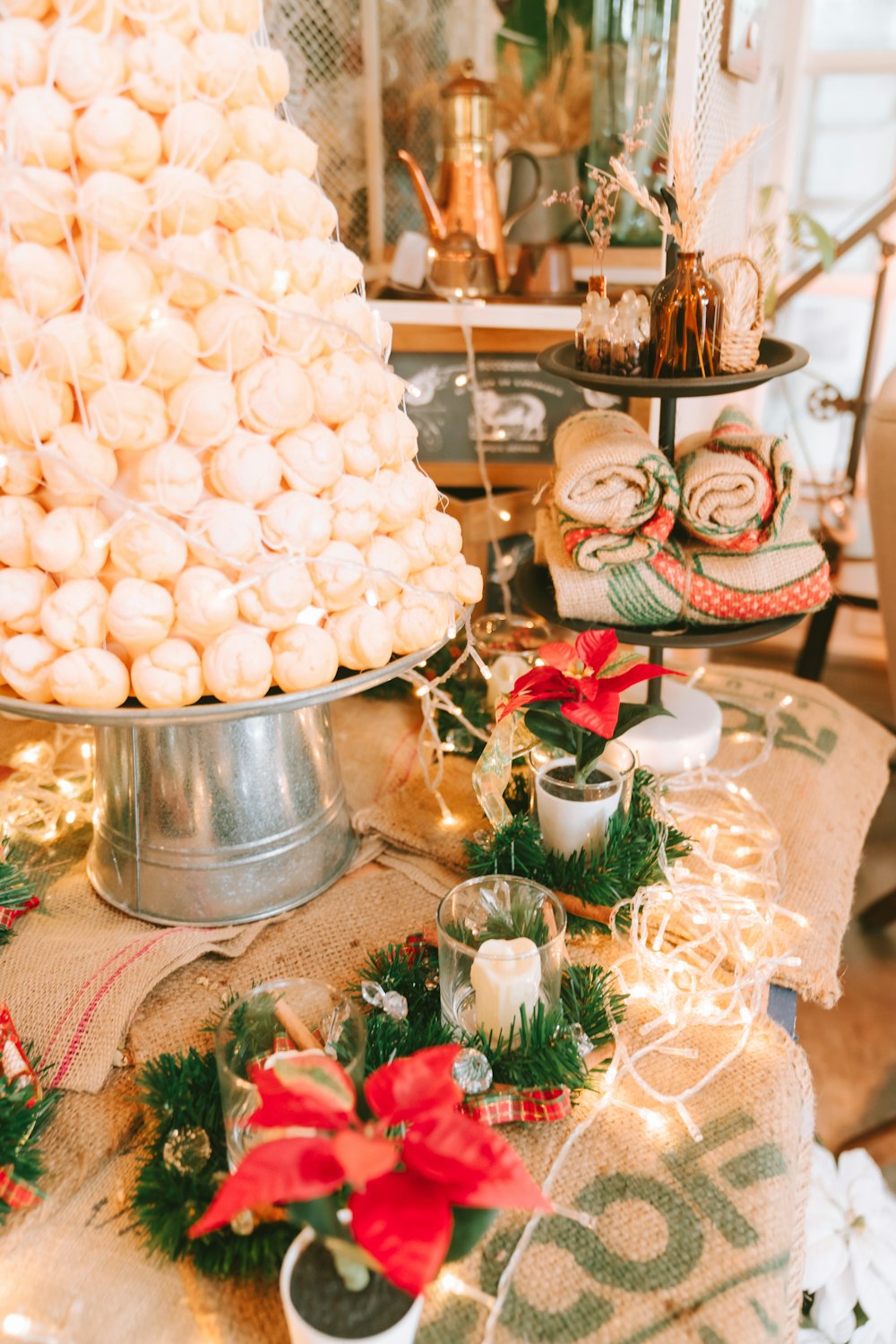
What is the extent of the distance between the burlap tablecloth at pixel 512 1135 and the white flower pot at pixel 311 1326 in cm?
8

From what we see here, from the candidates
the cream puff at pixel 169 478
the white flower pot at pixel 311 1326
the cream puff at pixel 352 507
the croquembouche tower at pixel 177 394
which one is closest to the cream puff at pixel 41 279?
the croquembouche tower at pixel 177 394

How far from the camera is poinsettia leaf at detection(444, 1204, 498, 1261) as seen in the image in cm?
47

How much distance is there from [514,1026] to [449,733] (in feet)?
1.50


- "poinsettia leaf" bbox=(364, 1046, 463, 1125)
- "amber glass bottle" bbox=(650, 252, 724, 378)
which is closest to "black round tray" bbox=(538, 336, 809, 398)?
"amber glass bottle" bbox=(650, 252, 724, 378)

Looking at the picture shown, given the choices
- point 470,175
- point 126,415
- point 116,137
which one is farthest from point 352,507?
point 470,175

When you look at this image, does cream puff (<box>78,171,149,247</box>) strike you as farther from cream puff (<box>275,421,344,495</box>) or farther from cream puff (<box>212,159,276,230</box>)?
cream puff (<box>275,421,344,495</box>)

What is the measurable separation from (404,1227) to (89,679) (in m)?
0.39

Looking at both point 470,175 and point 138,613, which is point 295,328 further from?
point 470,175

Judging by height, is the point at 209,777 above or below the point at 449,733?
above

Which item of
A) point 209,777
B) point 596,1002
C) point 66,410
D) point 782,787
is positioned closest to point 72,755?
point 209,777

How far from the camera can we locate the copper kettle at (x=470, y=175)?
1.39m

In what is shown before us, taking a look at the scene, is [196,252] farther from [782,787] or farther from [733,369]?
[782,787]

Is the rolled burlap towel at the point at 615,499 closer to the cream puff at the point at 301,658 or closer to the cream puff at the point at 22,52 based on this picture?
the cream puff at the point at 301,658

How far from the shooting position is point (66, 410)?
66 cm
